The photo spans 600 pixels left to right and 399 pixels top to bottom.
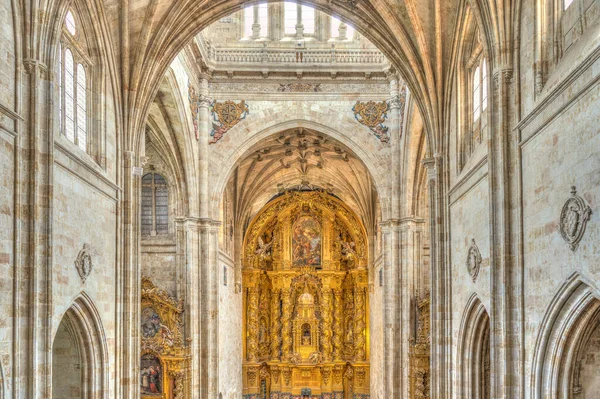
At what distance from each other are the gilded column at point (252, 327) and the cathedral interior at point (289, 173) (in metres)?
3.54

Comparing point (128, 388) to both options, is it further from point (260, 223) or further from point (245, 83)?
point (260, 223)

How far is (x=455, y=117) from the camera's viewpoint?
1661 centimetres

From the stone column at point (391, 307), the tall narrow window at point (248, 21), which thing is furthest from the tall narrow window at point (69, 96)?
the tall narrow window at point (248, 21)

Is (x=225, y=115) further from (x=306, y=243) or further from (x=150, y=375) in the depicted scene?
(x=306, y=243)

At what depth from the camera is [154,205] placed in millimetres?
27594

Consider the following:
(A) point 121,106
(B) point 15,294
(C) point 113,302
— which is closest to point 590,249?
(B) point 15,294

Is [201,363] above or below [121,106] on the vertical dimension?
below

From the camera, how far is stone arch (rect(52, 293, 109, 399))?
13.8 metres

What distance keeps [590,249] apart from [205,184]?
63.1ft

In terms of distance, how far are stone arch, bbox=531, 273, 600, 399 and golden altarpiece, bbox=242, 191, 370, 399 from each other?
1196 inches

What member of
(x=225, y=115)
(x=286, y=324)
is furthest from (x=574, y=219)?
(x=286, y=324)

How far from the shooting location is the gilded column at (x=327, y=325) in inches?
1656

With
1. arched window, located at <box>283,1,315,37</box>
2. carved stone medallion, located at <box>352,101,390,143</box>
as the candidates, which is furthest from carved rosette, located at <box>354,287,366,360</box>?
arched window, located at <box>283,1,315,37</box>

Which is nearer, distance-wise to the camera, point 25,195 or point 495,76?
point 25,195
